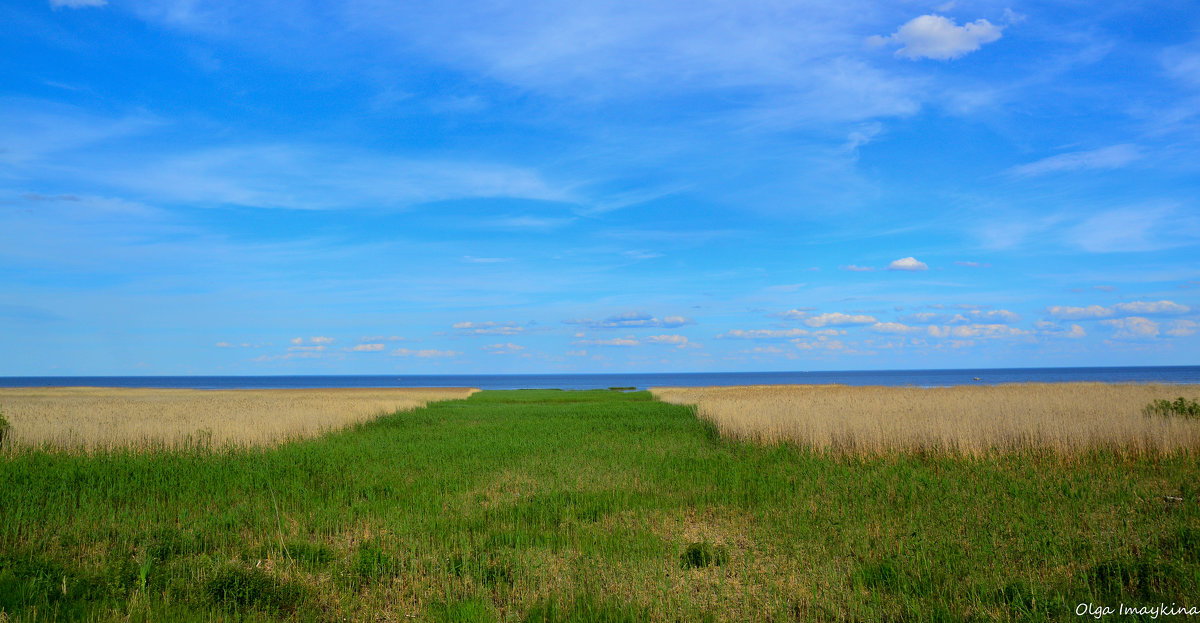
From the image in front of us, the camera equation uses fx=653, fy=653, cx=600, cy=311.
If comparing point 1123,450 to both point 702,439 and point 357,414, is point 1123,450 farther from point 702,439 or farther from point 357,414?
point 357,414

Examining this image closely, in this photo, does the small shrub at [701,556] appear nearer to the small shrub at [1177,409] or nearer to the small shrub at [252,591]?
the small shrub at [252,591]

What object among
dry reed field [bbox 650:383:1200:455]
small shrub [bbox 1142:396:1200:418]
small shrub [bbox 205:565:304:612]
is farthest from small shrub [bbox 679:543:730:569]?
small shrub [bbox 1142:396:1200:418]

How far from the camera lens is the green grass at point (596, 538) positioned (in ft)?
22.1

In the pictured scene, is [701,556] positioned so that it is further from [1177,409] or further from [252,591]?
[1177,409]

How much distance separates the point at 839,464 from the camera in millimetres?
14695

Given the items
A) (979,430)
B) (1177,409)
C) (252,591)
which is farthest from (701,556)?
(1177,409)

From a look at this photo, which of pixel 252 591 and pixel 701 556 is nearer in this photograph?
pixel 252 591

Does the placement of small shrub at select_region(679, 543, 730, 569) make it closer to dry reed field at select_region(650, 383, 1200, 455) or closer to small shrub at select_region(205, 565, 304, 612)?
small shrub at select_region(205, 565, 304, 612)

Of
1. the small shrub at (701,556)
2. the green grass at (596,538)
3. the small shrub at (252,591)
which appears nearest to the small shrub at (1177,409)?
the green grass at (596,538)

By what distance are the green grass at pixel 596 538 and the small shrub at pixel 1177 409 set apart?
4665 millimetres

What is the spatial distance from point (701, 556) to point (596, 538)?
1607mm

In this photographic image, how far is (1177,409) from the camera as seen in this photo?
17688mm

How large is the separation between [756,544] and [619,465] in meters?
6.70

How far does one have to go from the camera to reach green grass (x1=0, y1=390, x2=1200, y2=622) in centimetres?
674
